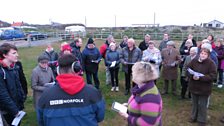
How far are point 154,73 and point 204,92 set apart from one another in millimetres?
2601

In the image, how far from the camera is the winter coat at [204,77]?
4988 millimetres

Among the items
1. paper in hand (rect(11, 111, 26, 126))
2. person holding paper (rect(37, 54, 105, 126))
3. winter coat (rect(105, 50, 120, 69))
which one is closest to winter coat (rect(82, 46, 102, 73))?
winter coat (rect(105, 50, 120, 69))

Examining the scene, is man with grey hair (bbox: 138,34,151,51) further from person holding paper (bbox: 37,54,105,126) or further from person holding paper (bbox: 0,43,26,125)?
person holding paper (bbox: 37,54,105,126)

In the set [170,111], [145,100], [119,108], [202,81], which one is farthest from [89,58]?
[145,100]

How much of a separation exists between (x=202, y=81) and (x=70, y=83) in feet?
11.6

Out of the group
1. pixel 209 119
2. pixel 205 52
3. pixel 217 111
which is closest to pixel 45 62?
pixel 205 52

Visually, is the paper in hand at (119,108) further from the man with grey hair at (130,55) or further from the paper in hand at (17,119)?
the man with grey hair at (130,55)

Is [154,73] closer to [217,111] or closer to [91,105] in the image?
[91,105]

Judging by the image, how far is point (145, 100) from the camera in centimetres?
280

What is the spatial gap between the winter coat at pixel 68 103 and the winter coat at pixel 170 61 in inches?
207

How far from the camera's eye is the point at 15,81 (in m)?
3.87

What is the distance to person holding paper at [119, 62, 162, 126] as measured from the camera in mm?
2783

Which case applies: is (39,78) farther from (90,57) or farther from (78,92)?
(78,92)

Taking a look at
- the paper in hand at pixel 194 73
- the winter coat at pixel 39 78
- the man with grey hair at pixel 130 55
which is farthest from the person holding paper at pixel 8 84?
the man with grey hair at pixel 130 55
